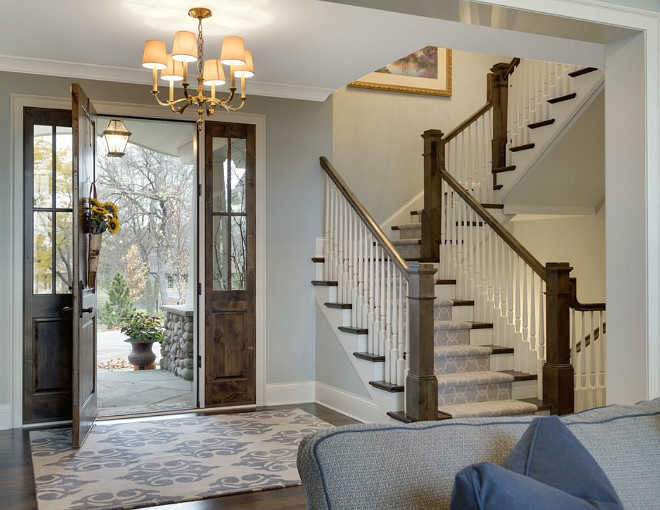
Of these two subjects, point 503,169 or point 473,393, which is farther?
Result: point 503,169

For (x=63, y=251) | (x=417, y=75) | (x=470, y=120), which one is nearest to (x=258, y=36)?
(x=63, y=251)

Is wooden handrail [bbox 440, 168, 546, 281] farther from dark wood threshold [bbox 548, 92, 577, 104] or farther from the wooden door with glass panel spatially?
the wooden door with glass panel

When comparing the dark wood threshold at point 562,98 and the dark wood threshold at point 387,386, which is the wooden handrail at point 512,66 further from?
the dark wood threshold at point 387,386

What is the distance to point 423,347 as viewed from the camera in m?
4.70

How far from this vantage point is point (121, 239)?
33.5ft

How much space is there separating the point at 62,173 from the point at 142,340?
12.0ft

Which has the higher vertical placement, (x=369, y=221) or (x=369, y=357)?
(x=369, y=221)

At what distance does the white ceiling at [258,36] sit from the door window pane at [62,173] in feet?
1.67

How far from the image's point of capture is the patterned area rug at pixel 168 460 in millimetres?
3834

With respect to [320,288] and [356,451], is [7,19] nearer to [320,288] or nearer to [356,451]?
[320,288]

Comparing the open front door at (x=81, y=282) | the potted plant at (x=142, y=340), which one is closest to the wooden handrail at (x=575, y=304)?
the open front door at (x=81, y=282)

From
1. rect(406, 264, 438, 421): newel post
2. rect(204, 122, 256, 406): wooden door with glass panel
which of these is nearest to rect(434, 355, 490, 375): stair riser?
rect(406, 264, 438, 421): newel post

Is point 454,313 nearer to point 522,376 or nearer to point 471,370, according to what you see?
point 471,370

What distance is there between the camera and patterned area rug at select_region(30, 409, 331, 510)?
3.83m
